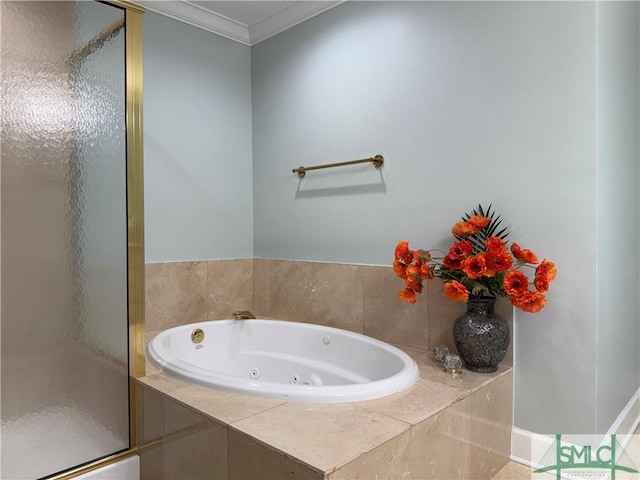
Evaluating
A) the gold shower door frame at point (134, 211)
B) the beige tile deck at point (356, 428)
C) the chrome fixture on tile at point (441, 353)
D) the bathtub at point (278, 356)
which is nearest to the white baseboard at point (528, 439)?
the beige tile deck at point (356, 428)

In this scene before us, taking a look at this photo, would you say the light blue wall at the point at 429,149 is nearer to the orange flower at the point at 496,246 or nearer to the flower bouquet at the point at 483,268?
the flower bouquet at the point at 483,268

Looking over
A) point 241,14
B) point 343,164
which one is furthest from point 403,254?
point 241,14

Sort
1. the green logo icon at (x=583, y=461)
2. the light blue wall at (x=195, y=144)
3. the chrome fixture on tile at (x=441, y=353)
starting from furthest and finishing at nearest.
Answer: the light blue wall at (x=195, y=144)
the chrome fixture on tile at (x=441, y=353)
the green logo icon at (x=583, y=461)

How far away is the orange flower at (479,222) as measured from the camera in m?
1.76

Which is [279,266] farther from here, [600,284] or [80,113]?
[600,284]

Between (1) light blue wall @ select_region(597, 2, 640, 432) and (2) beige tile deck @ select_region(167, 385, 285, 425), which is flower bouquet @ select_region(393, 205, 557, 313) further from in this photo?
(2) beige tile deck @ select_region(167, 385, 285, 425)

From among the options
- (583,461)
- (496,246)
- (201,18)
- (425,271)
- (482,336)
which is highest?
(201,18)

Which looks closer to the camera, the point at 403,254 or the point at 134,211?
the point at 134,211

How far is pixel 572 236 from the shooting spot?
1.66 metres

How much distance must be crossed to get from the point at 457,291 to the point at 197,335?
138 centimetres

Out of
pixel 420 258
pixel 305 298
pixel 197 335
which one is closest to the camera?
pixel 420 258

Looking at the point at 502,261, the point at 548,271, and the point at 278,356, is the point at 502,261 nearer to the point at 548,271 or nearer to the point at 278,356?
the point at 548,271

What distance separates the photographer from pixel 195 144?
2.66 metres

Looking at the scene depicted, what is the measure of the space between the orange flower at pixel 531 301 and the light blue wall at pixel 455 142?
0.20 metres
